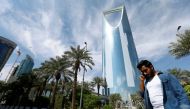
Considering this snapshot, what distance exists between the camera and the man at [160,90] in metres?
2.68

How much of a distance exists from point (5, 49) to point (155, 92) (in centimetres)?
4773

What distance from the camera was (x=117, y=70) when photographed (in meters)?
179

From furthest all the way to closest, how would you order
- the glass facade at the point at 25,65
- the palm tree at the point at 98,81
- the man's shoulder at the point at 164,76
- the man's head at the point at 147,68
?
1. the glass facade at the point at 25,65
2. the palm tree at the point at 98,81
3. the man's head at the point at 147,68
4. the man's shoulder at the point at 164,76

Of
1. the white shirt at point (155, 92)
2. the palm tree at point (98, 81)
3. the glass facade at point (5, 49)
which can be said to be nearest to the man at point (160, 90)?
the white shirt at point (155, 92)

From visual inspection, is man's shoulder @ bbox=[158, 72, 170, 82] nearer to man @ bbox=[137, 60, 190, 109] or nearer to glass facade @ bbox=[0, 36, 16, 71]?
man @ bbox=[137, 60, 190, 109]

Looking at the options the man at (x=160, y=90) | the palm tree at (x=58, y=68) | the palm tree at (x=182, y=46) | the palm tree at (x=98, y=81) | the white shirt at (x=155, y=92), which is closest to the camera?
the man at (x=160, y=90)

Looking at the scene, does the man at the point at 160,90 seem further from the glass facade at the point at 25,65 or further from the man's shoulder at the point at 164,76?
the glass facade at the point at 25,65

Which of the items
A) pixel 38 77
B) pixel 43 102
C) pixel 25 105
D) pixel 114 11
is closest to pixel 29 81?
pixel 38 77

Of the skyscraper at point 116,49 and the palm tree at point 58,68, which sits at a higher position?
the skyscraper at point 116,49

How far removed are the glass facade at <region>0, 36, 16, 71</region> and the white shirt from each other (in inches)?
1851

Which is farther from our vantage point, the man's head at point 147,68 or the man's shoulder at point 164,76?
the man's head at point 147,68

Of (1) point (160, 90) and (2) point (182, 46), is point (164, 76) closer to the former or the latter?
(1) point (160, 90)

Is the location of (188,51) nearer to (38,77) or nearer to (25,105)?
(38,77)

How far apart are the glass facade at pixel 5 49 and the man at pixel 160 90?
46.9m
